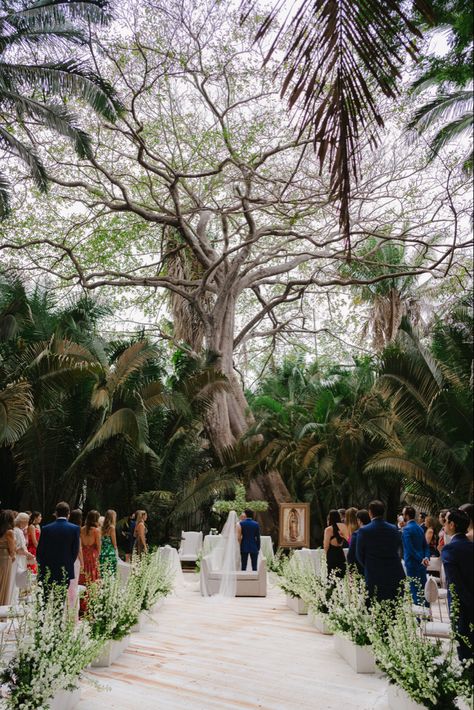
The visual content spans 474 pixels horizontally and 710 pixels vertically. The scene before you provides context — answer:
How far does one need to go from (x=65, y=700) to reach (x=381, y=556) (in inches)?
119

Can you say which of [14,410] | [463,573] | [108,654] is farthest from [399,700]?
[14,410]

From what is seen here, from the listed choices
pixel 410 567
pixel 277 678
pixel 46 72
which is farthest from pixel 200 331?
pixel 277 678

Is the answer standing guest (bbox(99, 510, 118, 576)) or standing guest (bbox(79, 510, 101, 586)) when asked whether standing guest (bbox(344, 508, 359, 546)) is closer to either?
standing guest (bbox(79, 510, 101, 586))

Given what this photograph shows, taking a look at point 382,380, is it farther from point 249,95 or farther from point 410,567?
point 249,95

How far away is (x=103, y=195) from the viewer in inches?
738

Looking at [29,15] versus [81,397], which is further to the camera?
[81,397]

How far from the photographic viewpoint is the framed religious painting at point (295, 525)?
1619 centimetres

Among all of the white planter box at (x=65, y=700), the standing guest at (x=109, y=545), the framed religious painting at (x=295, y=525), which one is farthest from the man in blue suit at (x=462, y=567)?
the framed religious painting at (x=295, y=525)

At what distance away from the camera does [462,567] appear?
4297 mm

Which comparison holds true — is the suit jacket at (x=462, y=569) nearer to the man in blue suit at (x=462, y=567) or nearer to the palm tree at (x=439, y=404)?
the man in blue suit at (x=462, y=567)

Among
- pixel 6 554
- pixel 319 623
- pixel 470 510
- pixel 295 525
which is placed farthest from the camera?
pixel 295 525

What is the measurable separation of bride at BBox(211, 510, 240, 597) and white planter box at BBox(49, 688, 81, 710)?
7939 mm

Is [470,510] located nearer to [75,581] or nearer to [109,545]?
[75,581]

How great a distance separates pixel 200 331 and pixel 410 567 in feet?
48.9
